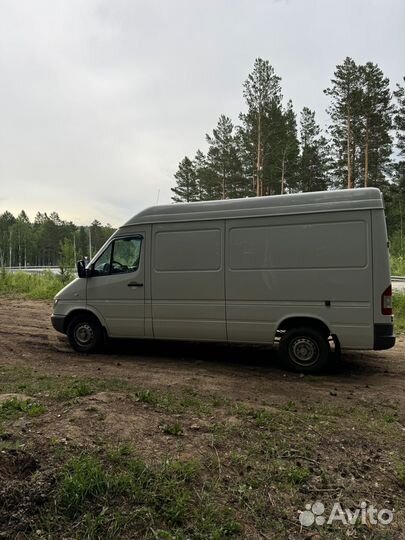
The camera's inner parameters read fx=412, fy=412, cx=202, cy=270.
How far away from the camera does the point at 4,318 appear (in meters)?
11.3

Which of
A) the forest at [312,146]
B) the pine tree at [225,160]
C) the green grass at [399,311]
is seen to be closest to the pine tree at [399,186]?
the forest at [312,146]

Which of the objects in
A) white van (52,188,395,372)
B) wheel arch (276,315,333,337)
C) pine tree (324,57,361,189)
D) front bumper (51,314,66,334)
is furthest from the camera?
pine tree (324,57,361,189)

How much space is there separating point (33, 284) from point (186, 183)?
23526 mm

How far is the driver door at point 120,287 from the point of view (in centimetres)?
698

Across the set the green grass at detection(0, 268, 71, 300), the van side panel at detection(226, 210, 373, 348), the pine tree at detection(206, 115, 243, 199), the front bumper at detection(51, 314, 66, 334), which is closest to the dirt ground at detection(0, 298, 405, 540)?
the front bumper at detection(51, 314, 66, 334)

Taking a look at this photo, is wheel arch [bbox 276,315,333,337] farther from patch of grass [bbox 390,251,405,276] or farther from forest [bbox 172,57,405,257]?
forest [bbox 172,57,405,257]

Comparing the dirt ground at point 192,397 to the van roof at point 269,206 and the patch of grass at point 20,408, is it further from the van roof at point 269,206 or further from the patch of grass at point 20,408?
the van roof at point 269,206

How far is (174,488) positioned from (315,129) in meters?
38.5

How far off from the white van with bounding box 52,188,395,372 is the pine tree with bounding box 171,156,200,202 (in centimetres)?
3310

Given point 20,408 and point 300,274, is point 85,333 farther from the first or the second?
point 300,274

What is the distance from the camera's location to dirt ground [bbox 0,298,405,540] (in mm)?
3154

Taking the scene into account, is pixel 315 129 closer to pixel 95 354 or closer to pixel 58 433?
pixel 95 354

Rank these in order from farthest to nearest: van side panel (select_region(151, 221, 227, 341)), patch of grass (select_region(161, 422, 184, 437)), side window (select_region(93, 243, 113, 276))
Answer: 1. side window (select_region(93, 243, 113, 276))
2. van side panel (select_region(151, 221, 227, 341))
3. patch of grass (select_region(161, 422, 184, 437))

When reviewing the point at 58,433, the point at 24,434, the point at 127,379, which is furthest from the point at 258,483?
the point at 127,379
